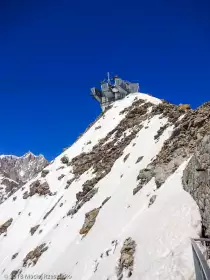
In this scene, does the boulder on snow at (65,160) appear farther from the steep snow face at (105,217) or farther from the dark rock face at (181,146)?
the dark rock face at (181,146)

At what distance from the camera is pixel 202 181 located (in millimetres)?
16594

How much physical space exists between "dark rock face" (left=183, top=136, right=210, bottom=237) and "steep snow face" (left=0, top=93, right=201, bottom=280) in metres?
0.39

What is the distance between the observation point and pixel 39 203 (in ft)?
140

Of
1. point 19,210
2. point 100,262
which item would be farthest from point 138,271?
point 19,210

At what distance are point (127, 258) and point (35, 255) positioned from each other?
14.5m

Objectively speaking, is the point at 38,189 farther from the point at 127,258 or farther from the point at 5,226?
the point at 127,258

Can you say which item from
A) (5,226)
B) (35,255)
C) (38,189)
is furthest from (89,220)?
(38,189)

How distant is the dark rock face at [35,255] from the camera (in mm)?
28234

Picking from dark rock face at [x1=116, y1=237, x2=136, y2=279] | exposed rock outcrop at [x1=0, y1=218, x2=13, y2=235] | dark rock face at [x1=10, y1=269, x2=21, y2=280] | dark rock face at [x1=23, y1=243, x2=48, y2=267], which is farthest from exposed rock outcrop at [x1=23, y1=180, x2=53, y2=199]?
dark rock face at [x1=116, y1=237, x2=136, y2=279]

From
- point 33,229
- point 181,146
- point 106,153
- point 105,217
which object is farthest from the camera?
point 106,153

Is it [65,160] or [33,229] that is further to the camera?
[65,160]

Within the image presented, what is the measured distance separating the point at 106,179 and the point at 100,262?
14.9 m

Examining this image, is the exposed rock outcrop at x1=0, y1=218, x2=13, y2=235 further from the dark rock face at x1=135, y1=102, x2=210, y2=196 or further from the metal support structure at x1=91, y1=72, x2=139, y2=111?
the metal support structure at x1=91, y1=72, x2=139, y2=111

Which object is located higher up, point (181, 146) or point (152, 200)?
point (181, 146)
